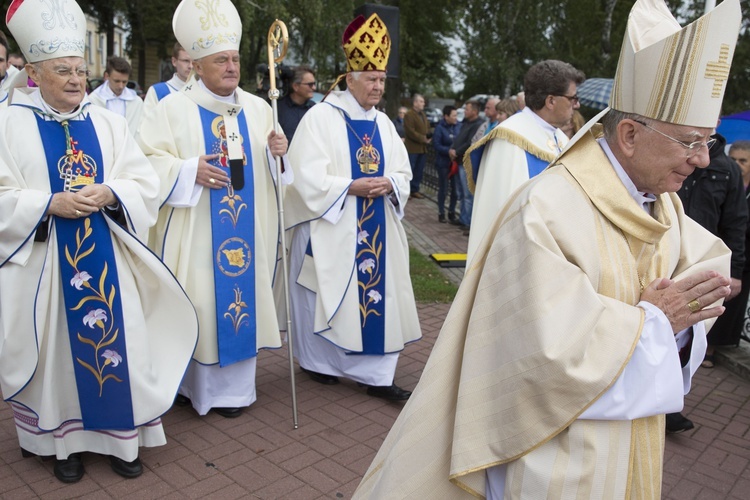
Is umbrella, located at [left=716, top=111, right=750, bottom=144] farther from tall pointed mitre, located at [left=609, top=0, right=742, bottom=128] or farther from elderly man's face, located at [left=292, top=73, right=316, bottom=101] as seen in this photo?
tall pointed mitre, located at [left=609, top=0, right=742, bottom=128]

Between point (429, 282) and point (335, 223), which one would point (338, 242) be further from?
point (429, 282)

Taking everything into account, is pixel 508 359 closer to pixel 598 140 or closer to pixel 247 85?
pixel 598 140

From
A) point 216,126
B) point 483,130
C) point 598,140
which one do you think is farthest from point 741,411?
point 483,130

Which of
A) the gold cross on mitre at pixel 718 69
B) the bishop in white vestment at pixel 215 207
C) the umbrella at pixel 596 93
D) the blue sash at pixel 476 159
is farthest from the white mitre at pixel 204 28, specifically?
the umbrella at pixel 596 93

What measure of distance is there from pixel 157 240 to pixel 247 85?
22.1m

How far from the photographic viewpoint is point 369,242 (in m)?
4.85

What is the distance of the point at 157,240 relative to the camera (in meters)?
Result: 4.38

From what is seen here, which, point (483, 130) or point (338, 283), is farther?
point (483, 130)

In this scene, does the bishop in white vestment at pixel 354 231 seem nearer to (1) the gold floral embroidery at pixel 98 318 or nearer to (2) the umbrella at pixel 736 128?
(1) the gold floral embroidery at pixel 98 318

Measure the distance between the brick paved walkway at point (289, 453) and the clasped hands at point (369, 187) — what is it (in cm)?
139

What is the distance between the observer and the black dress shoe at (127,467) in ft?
12.1

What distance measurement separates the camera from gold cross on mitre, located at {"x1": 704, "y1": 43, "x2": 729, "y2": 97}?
194cm

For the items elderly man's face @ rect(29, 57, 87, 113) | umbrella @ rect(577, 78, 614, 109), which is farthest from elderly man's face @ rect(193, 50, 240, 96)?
umbrella @ rect(577, 78, 614, 109)

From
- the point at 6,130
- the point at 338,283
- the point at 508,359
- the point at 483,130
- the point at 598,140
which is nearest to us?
the point at 508,359
